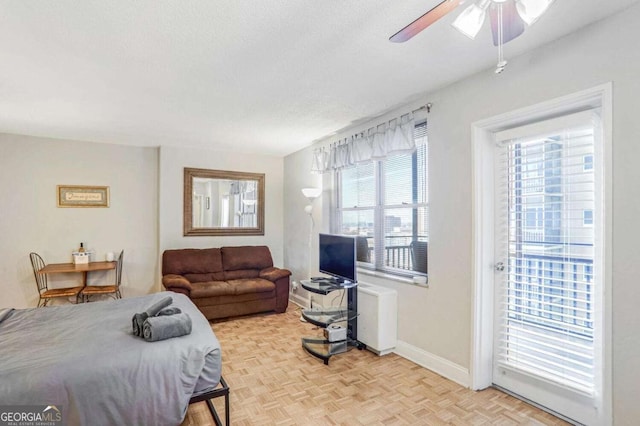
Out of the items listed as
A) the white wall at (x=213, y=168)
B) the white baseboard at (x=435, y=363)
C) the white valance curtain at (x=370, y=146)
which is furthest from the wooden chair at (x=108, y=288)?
the white baseboard at (x=435, y=363)

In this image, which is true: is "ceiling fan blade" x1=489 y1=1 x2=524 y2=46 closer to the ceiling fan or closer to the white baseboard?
the ceiling fan

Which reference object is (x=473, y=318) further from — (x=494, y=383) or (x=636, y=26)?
(x=636, y=26)

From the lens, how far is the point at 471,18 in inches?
55.8

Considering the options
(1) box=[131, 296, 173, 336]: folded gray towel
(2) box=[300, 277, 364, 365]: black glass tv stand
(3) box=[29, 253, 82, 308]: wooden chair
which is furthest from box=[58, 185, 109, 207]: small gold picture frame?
(2) box=[300, 277, 364, 365]: black glass tv stand

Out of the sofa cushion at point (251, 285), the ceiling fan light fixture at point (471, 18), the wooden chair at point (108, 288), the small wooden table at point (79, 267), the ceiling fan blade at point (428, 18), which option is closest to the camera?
the ceiling fan blade at point (428, 18)

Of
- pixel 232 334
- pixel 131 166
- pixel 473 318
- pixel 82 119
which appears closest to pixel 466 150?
pixel 473 318

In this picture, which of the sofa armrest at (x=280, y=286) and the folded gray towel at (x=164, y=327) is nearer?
the folded gray towel at (x=164, y=327)

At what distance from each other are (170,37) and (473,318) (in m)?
2.94

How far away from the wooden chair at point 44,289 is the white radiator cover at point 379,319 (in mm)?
3760

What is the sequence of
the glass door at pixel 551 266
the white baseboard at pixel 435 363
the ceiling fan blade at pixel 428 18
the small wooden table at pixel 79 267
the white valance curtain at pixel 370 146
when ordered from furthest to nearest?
1. the small wooden table at pixel 79 267
2. the white valance curtain at pixel 370 146
3. the white baseboard at pixel 435 363
4. the glass door at pixel 551 266
5. the ceiling fan blade at pixel 428 18

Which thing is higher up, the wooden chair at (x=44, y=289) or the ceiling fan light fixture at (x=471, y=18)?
the ceiling fan light fixture at (x=471, y=18)

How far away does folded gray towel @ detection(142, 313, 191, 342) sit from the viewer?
2051 millimetres

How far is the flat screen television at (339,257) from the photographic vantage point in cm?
337

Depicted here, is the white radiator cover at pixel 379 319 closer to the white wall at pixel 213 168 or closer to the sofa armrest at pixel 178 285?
the sofa armrest at pixel 178 285
